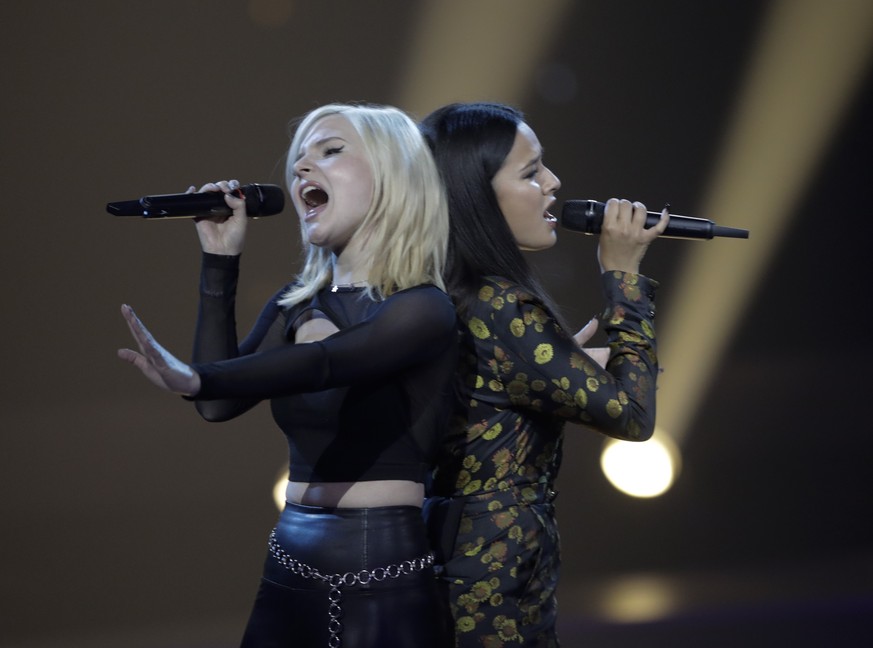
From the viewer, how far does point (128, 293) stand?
10.0 ft

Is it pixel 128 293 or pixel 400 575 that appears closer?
pixel 400 575

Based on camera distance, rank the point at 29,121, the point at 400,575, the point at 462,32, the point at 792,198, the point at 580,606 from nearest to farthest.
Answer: the point at 400,575 → the point at 29,121 → the point at 462,32 → the point at 580,606 → the point at 792,198

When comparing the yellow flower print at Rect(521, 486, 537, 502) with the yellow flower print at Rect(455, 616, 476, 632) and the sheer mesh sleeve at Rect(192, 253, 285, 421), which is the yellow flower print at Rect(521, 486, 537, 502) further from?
the sheer mesh sleeve at Rect(192, 253, 285, 421)

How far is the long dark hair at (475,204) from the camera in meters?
1.50

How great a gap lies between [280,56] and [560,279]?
115 centimetres

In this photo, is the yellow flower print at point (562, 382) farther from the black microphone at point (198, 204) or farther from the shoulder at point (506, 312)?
the black microphone at point (198, 204)

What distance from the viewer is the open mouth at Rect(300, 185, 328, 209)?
143 centimetres

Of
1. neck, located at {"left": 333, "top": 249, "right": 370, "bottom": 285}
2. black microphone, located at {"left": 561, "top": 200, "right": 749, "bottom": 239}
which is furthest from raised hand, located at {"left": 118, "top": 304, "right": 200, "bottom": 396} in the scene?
black microphone, located at {"left": 561, "top": 200, "right": 749, "bottom": 239}

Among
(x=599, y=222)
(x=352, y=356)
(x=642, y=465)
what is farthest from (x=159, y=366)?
(x=642, y=465)

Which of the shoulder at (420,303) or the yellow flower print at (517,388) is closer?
the shoulder at (420,303)

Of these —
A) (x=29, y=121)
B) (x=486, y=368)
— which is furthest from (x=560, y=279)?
(x=486, y=368)

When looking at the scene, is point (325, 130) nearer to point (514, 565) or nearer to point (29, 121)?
point (514, 565)

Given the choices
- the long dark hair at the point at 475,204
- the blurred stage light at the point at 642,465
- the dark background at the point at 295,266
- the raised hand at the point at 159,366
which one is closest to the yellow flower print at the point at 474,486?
the long dark hair at the point at 475,204

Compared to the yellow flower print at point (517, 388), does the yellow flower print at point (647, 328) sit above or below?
above
